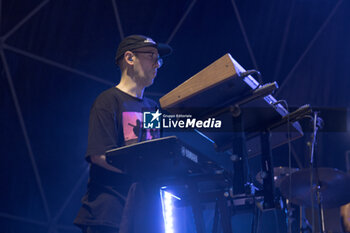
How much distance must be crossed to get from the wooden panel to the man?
273mm

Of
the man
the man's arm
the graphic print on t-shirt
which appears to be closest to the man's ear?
the man

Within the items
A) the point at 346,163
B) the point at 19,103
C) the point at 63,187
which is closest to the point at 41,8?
the point at 19,103

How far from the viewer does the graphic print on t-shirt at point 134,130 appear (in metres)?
2.36

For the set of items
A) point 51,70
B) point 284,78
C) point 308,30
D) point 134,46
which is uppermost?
point 308,30

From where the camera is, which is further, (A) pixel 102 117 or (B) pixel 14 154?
(B) pixel 14 154

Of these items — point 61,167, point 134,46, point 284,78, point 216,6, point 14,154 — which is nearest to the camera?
point 134,46

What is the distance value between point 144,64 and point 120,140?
2.09 ft

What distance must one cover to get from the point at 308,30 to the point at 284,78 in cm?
89

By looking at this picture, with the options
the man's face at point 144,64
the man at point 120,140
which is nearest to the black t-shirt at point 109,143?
the man at point 120,140

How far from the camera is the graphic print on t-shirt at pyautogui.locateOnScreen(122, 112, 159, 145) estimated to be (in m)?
2.36

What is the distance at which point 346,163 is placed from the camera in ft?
20.7

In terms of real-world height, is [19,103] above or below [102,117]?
above

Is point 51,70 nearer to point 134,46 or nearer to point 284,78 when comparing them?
point 134,46

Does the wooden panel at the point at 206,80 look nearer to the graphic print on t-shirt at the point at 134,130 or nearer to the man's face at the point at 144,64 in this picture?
the graphic print on t-shirt at the point at 134,130
